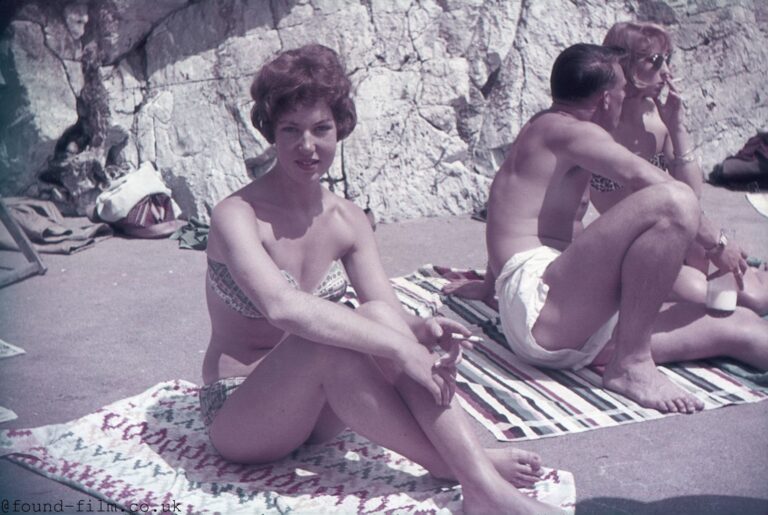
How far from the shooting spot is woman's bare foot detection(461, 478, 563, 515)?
2527 millimetres

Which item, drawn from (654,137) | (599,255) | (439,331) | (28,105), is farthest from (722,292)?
(28,105)

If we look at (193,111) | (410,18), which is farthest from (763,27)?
(193,111)

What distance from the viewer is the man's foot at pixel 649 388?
3.38m

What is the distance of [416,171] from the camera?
7.12 metres

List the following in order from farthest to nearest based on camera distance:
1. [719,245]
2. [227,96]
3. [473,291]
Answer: [227,96] < [473,291] < [719,245]

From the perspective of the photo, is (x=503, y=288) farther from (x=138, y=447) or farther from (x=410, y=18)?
(x=410, y=18)

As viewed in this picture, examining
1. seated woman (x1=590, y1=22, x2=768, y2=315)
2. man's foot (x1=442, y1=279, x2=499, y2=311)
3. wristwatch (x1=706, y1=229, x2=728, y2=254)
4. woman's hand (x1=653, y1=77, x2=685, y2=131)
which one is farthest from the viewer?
woman's hand (x1=653, y1=77, x2=685, y2=131)

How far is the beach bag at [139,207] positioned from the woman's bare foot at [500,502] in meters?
4.33

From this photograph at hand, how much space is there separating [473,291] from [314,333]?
7.61ft

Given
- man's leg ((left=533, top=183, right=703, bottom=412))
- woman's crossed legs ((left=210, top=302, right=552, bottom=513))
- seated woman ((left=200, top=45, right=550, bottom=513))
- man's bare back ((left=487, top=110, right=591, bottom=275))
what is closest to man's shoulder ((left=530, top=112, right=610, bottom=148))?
man's bare back ((left=487, top=110, right=591, bottom=275))

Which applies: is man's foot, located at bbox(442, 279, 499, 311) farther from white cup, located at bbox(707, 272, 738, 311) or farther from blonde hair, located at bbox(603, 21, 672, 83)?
blonde hair, located at bbox(603, 21, 672, 83)

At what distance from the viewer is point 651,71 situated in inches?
Answer: 179

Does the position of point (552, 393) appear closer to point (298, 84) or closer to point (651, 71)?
point (298, 84)

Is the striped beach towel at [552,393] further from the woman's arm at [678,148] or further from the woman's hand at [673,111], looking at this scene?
the woman's hand at [673,111]
